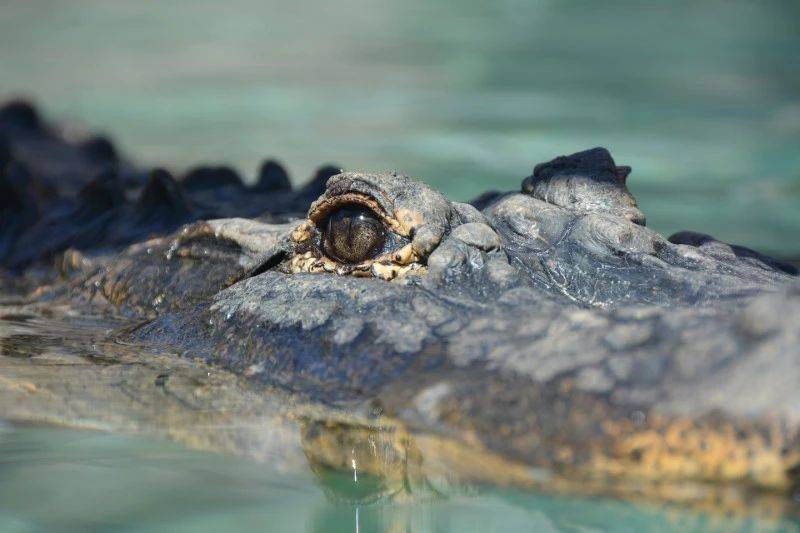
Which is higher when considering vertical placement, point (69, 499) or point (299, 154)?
point (299, 154)

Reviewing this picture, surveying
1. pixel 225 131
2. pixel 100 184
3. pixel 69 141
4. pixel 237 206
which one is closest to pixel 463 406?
pixel 237 206

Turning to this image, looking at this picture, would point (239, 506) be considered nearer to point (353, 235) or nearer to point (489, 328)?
point (489, 328)

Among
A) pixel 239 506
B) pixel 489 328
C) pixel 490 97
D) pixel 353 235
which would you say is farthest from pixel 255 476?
pixel 490 97

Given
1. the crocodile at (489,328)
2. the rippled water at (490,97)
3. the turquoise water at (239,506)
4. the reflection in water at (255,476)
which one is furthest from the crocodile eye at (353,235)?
the rippled water at (490,97)

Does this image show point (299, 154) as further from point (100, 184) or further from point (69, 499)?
point (69, 499)

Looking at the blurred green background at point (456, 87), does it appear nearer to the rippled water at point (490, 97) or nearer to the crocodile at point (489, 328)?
the rippled water at point (490, 97)

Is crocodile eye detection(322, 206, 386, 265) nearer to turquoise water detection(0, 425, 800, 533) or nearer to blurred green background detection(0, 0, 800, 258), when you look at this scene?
turquoise water detection(0, 425, 800, 533)
